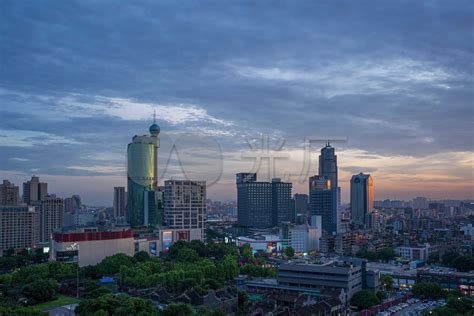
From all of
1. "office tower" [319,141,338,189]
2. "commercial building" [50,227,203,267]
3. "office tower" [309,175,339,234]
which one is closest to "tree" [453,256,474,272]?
"commercial building" [50,227,203,267]

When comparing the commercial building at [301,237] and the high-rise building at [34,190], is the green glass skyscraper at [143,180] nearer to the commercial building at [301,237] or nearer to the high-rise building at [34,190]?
the high-rise building at [34,190]

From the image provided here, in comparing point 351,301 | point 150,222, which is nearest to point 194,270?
point 351,301

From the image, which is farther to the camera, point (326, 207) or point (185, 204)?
point (326, 207)

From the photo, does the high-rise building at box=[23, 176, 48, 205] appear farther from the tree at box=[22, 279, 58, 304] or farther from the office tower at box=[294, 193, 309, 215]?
the office tower at box=[294, 193, 309, 215]

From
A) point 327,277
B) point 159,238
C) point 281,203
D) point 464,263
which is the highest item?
point 281,203

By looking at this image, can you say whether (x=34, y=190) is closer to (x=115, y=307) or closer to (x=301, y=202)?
(x=115, y=307)

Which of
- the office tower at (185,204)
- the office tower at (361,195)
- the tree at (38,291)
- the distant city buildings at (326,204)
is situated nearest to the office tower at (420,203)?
the office tower at (361,195)

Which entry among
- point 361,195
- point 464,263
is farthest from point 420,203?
point 464,263
